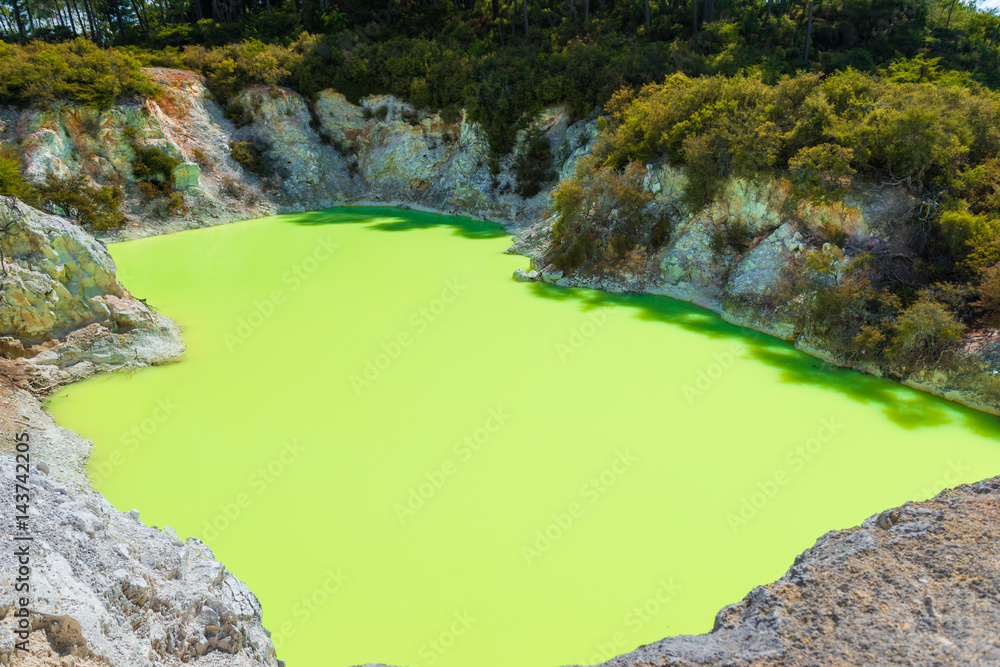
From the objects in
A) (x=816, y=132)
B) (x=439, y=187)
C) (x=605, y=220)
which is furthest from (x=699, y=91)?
(x=439, y=187)

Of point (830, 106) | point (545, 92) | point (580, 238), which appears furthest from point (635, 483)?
point (545, 92)

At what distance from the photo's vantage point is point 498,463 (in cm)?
865

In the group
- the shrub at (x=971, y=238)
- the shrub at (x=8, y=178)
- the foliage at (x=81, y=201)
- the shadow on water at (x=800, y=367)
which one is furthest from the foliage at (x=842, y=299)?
the foliage at (x=81, y=201)

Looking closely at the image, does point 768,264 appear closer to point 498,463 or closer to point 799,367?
point 799,367

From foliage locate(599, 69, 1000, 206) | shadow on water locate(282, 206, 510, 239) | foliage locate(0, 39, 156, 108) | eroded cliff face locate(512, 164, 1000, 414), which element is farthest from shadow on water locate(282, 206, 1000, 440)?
foliage locate(0, 39, 156, 108)

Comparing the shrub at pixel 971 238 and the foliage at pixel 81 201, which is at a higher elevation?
the foliage at pixel 81 201

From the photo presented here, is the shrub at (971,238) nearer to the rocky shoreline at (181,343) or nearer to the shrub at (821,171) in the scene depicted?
the rocky shoreline at (181,343)

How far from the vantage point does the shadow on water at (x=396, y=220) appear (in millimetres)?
22422

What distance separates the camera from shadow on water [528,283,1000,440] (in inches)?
391

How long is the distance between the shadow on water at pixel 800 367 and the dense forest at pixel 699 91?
0.70 metres

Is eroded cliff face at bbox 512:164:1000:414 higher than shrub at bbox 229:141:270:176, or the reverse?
shrub at bbox 229:141:270:176

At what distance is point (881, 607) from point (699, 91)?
14783 mm

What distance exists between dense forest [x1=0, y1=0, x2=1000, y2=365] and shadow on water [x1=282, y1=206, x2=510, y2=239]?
292 cm

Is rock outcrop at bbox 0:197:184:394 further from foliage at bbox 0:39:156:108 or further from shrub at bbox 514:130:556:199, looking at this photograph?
shrub at bbox 514:130:556:199
